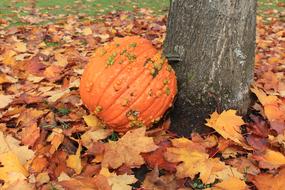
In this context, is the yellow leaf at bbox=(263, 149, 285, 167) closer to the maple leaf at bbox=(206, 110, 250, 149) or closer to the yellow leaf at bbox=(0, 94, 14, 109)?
the maple leaf at bbox=(206, 110, 250, 149)

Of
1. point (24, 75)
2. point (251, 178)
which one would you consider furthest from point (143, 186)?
point (24, 75)

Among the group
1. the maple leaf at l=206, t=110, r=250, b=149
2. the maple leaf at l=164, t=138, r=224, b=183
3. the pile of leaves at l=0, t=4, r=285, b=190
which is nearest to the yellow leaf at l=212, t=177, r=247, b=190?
the pile of leaves at l=0, t=4, r=285, b=190

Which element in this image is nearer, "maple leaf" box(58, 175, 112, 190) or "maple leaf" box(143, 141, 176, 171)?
"maple leaf" box(58, 175, 112, 190)

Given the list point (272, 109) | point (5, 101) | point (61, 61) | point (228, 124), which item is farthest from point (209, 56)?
point (61, 61)

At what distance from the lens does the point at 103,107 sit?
2.47 m

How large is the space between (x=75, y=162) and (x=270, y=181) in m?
1.04

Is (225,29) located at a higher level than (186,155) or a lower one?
higher

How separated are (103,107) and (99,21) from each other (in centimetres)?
443

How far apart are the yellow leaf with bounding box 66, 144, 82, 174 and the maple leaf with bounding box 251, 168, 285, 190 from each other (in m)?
0.94

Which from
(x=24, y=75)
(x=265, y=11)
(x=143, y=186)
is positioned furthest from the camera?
(x=265, y=11)

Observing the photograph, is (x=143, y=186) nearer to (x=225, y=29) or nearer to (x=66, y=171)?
(x=66, y=171)

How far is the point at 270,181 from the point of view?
2023mm

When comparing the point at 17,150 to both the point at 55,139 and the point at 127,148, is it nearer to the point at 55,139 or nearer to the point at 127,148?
the point at 55,139

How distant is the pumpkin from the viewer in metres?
2.44
